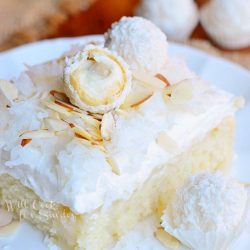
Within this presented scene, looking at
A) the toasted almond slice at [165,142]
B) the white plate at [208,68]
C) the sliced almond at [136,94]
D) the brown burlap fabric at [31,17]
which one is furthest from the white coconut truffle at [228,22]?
the toasted almond slice at [165,142]

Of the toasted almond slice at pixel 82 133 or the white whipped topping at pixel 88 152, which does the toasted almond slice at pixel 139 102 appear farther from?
the toasted almond slice at pixel 82 133

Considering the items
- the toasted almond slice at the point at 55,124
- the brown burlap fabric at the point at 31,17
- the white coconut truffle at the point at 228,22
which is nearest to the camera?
the toasted almond slice at the point at 55,124

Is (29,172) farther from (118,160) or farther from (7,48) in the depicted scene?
(7,48)

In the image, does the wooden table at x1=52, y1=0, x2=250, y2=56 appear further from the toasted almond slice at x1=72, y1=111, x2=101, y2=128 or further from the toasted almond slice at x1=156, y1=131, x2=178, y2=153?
the toasted almond slice at x1=72, y1=111, x2=101, y2=128

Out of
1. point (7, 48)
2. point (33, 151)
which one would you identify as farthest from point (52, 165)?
point (7, 48)

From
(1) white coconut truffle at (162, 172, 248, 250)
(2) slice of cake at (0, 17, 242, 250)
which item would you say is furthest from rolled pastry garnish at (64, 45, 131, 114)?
(1) white coconut truffle at (162, 172, 248, 250)

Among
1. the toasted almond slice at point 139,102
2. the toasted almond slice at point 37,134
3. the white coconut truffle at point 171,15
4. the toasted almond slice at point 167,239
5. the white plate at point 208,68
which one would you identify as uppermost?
the toasted almond slice at point 139,102
